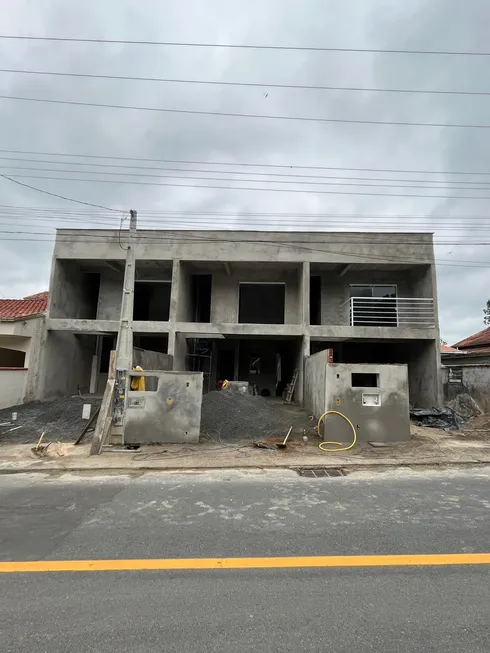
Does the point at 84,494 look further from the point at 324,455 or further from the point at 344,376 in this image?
the point at 344,376

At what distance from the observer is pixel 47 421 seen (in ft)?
39.3

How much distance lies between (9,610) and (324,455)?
695cm

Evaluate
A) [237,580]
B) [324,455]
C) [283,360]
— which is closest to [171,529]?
[237,580]

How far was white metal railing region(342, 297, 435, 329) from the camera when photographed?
1625cm

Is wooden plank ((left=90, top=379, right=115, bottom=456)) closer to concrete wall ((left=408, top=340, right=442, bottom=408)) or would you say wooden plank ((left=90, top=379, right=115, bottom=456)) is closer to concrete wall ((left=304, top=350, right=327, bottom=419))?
concrete wall ((left=304, top=350, right=327, bottom=419))

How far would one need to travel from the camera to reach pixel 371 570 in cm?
332

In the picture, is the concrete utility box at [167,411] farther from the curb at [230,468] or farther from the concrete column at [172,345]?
the concrete column at [172,345]

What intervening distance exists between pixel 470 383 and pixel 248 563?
46.7 ft

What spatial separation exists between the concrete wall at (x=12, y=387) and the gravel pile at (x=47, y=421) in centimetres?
55

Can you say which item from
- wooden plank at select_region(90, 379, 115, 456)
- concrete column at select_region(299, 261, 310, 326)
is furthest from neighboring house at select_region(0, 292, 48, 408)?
concrete column at select_region(299, 261, 310, 326)

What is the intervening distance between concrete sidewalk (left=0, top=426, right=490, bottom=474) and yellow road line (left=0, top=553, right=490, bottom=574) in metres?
3.94

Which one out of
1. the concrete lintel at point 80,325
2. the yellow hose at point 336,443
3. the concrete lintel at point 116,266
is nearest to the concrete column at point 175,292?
the concrete lintel at point 80,325

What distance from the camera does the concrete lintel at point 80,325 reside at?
1549cm

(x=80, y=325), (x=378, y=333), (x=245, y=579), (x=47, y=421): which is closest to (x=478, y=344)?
(x=378, y=333)
